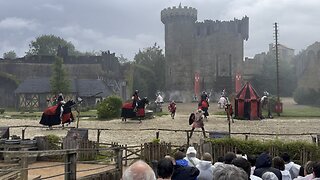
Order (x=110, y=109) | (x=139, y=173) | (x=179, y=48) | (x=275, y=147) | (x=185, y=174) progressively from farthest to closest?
1. (x=179, y=48)
2. (x=110, y=109)
3. (x=275, y=147)
4. (x=185, y=174)
5. (x=139, y=173)

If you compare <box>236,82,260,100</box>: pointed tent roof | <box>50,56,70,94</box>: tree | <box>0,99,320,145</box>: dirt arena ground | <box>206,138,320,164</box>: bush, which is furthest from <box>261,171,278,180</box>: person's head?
<box>50,56,70,94</box>: tree

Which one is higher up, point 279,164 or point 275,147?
point 279,164

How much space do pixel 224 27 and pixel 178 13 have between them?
7.07m

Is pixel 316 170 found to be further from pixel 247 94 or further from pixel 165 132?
pixel 247 94

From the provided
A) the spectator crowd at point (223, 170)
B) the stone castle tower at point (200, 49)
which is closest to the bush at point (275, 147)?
the spectator crowd at point (223, 170)

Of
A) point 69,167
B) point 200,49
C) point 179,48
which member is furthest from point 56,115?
point 200,49

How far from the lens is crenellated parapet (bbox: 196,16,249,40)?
62.9 m

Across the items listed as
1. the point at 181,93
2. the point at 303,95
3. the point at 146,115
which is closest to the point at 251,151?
the point at 146,115

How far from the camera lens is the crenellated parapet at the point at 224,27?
6288cm

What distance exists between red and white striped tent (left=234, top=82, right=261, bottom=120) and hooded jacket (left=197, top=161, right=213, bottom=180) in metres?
21.7

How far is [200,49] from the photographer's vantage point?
6278cm

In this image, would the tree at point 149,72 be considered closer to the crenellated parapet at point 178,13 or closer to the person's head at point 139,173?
the crenellated parapet at point 178,13

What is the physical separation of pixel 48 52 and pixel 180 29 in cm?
3999

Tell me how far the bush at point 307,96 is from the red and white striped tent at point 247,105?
21.2m
